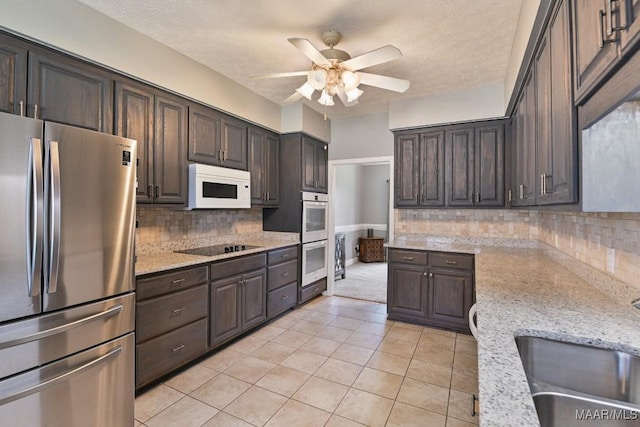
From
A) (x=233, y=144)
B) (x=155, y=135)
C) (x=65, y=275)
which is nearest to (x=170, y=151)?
(x=155, y=135)

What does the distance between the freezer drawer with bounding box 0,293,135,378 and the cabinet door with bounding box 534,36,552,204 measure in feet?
8.06

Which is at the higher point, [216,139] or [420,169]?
[216,139]

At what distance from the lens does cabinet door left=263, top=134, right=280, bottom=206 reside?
154 inches

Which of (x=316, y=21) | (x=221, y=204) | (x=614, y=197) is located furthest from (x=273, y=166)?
(x=614, y=197)

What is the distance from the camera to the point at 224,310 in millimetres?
2881

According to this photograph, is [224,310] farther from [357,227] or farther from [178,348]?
[357,227]

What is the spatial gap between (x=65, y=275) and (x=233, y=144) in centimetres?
213

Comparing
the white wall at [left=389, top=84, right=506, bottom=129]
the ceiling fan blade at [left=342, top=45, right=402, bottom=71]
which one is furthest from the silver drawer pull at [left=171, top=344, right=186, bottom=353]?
the white wall at [left=389, top=84, right=506, bottom=129]

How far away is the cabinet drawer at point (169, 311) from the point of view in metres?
2.16

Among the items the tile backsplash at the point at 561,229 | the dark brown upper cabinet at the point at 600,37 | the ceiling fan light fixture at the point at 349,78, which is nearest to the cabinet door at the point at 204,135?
the ceiling fan light fixture at the point at 349,78

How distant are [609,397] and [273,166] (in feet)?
11.8

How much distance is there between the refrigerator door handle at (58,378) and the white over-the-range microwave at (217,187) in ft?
4.52

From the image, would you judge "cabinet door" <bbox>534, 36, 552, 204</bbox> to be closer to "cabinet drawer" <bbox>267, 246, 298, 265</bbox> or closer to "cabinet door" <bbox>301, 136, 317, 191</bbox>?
"cabinet drawer" <bbox>267, 246, 298, 265</bbox>

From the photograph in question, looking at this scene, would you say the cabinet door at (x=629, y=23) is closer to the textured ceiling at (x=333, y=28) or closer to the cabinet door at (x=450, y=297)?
the textured ceiling at (x=333, y=28)
